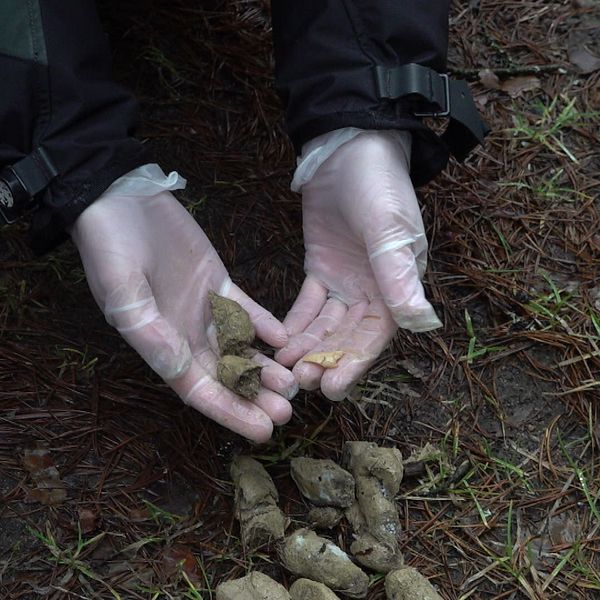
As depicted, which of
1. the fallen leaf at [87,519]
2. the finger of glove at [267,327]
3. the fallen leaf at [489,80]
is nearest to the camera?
the fallen leaf at [87,519]

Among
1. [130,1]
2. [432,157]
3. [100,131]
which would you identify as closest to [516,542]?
[432,157]

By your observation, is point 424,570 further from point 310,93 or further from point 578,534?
point 310,93

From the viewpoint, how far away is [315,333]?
2199 mm

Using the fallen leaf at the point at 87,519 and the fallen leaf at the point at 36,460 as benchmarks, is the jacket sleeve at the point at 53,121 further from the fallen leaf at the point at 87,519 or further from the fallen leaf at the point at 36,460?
the fallen leaf at the point at 87,519

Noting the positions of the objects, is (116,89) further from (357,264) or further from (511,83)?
(511,83)

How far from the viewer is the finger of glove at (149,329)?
1991 mm

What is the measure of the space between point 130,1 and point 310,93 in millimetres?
1064

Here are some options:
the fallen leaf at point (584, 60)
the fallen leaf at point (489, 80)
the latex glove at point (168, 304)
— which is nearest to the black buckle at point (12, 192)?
the latex glove at point (168, 304)

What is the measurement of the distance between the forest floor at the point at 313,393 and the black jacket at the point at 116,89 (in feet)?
1.26

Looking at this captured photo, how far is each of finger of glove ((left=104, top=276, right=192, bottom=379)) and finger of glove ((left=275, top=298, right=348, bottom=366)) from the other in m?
0.28

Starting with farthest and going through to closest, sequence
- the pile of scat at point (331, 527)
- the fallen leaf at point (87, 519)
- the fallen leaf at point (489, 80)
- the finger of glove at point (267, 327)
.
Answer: the fallen leaf at point (489, 80) → the finger of glove at point (267, 327) → the fallen leaf at point (87, 519) → the pile of scat at point (331, 527)

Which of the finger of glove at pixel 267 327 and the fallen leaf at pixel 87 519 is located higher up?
A: the finger of glove at pixel 267 327

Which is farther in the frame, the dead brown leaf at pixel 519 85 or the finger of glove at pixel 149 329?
the dead brown leaf at pixel 519 85

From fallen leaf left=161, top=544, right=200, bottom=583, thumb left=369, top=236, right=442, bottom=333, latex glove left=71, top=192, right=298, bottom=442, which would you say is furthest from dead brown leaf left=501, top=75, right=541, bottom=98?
fallen leaf left=161, top=544, right=200, bottom=583
